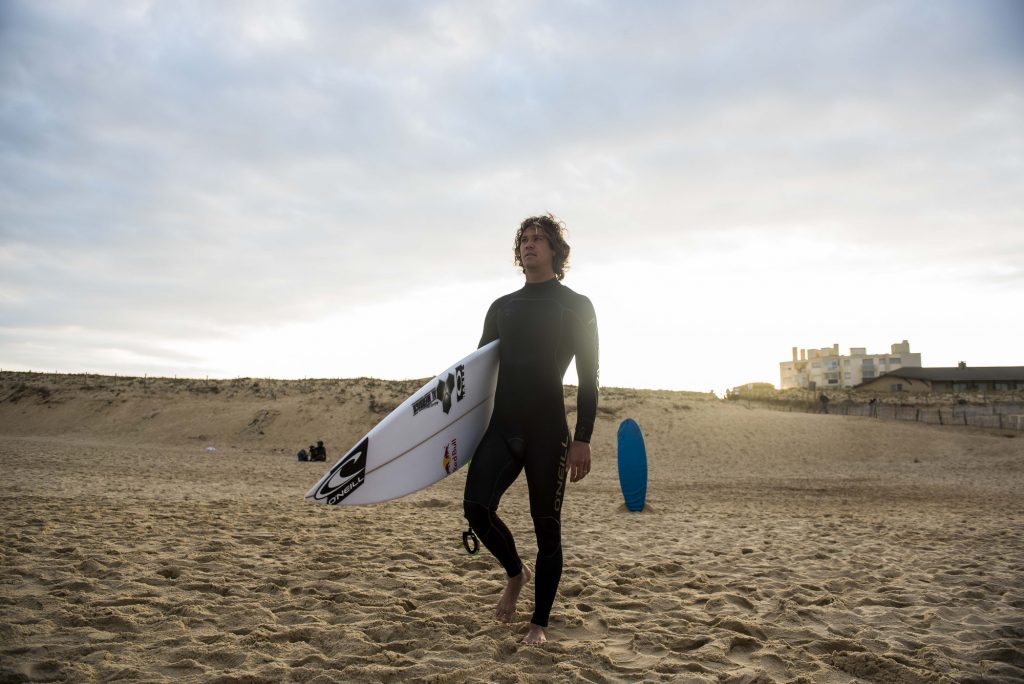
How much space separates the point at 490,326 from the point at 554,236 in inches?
24.0

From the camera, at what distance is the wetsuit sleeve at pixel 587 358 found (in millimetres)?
3092

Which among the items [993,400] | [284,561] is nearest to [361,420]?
[284,561]

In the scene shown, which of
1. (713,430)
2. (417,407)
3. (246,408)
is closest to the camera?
(417,407)

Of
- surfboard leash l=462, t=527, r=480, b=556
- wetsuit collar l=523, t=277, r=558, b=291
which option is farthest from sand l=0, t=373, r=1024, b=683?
wetsuit collar l=523, t=277, r=558, b=291

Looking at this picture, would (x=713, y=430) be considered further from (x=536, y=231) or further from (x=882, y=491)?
(x=536, y=231)

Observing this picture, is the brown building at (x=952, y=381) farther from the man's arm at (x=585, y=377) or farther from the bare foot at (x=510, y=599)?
the bare foot at (x=510, y=599)

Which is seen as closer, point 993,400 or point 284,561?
point 284,561

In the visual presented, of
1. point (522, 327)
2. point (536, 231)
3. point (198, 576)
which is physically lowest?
point (198, 576)

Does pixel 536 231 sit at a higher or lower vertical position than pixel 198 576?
higher

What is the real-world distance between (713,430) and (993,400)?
21.3m

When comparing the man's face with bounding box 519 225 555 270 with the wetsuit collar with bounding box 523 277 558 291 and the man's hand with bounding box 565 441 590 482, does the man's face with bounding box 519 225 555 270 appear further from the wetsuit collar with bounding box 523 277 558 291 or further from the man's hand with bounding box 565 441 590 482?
the man's hand with bounding box 565 441 590 482

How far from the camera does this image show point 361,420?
2442 cm

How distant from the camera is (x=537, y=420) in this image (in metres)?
2.99

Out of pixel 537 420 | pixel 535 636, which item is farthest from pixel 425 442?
pixel 535 636
